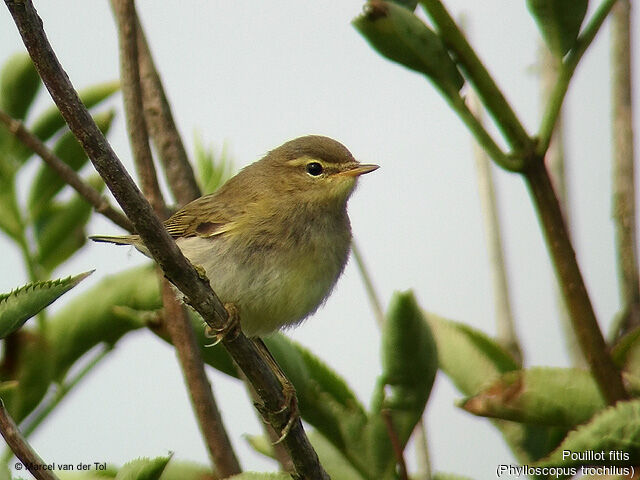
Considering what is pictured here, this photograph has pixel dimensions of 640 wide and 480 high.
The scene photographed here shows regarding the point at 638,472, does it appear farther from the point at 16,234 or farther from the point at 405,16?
the point at 16,234

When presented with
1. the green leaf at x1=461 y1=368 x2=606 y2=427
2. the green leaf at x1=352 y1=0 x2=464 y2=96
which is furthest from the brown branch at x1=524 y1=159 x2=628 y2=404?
the green leaf at x1=352 y1=0 x2=464 y2=96

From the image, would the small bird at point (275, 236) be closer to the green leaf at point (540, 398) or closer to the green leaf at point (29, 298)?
the green leaf at point (540, 398)

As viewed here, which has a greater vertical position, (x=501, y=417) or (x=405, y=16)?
(x=405, y=16)

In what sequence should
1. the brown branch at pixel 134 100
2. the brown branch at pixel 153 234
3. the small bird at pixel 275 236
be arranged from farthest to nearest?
the small bird at pixel 275 236 < the brown branch at pixel 134 100 < the brown branch at pixel 153 234

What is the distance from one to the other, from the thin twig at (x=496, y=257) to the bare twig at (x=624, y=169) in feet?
1.26

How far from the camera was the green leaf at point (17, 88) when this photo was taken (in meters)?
2.84

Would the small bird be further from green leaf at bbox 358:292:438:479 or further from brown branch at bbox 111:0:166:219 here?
green leaf at bbox 358:292:438:479

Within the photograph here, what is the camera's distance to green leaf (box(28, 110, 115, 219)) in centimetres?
293

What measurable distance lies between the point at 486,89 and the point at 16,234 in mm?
1511

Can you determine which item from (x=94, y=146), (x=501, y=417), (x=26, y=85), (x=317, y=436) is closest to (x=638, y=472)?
(x=501, y=417)

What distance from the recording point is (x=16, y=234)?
9.22 feet

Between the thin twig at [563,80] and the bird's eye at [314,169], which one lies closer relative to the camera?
the thin twig at [563,80]

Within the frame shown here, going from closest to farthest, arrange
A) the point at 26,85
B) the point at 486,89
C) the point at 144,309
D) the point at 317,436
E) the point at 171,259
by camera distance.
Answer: the point at 171,259 → the point at 486,89 → the point at 317,436 → the point at 144,309 → the point at 26,85

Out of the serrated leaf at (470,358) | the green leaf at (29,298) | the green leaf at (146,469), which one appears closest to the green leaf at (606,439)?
the serrated leaf at (470,358)
